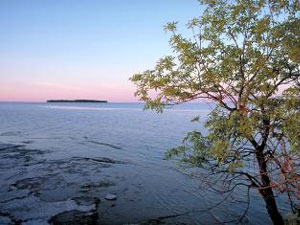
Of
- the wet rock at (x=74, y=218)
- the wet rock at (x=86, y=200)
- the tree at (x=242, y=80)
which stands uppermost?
the tree at (x=242, y=80)

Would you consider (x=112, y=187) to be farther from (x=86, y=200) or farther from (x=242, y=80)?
(x=242, y=80)

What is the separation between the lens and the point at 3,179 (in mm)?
16250

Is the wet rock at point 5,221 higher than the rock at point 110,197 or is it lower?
lower

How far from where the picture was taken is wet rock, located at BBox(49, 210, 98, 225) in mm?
11008

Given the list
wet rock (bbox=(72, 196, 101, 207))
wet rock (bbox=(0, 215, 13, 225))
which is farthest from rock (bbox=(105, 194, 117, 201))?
wet rock (bbox=(0, 215, 13, 225))

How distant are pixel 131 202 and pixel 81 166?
25.4 ft

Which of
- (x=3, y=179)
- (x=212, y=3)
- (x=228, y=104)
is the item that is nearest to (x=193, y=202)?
(x=228, y=104)

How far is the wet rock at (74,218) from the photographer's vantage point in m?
11.0

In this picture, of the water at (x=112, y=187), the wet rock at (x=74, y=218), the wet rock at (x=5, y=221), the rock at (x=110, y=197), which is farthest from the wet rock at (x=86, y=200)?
the wet rock at (x=5, y=221)

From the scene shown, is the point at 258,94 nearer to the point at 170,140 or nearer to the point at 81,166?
the point at 81,166

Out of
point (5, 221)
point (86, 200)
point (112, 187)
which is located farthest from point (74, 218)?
point (112, 187)

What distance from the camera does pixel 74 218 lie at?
448 inches

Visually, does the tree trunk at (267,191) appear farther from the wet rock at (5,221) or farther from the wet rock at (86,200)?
the wet rock at (5,221)

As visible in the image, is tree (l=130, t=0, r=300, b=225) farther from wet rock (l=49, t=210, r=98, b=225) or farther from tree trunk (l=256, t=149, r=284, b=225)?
wet rock (l=49, t=210, r=98, b=225)
